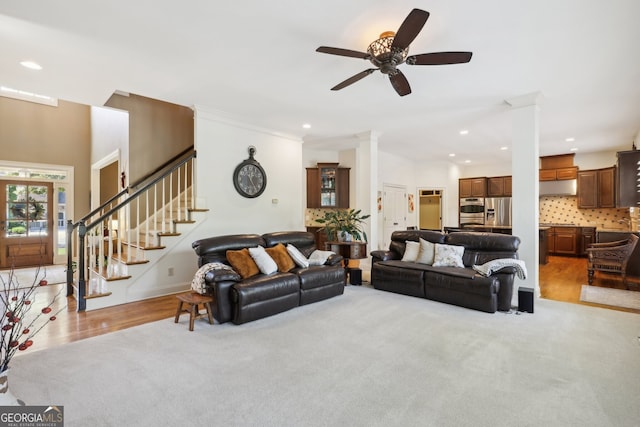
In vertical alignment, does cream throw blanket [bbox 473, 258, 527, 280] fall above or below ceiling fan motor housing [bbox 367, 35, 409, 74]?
below

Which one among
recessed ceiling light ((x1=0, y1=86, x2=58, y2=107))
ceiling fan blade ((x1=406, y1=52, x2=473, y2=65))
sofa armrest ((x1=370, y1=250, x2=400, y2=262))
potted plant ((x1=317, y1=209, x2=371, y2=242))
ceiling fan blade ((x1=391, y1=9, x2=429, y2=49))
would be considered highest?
recessed ceiling light ((x1=0, y1=86, x2=58, y2=107))

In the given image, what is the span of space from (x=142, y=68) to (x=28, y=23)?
967 millimetres

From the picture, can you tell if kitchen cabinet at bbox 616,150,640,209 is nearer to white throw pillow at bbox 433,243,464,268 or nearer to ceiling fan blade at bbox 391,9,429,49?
white throw pillow at bbox 433,243,464,268

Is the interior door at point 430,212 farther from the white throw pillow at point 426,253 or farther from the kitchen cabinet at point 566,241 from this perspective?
the white throw pillow at point 426,253

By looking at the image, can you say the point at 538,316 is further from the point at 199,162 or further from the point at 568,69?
the point at 199,162

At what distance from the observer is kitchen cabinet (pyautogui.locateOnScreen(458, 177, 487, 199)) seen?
9484 millimetres

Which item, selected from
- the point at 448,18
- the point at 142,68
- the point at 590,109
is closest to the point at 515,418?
the point at 448,18

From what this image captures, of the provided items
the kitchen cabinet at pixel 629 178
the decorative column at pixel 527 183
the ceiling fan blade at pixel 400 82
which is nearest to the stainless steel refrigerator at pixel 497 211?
the kitchen cabinet at pixel 629 178

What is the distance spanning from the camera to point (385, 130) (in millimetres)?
6094

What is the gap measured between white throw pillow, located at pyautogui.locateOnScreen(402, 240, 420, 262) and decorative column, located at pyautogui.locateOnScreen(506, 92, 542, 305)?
1330mm

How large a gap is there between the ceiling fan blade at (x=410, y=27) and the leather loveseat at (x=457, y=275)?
110 inches

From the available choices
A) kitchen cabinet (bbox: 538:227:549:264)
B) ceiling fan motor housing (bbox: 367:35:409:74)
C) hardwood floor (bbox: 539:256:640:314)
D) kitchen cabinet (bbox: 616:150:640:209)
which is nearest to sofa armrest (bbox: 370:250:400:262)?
hardwood floor (bbox: 539:256:640:314)

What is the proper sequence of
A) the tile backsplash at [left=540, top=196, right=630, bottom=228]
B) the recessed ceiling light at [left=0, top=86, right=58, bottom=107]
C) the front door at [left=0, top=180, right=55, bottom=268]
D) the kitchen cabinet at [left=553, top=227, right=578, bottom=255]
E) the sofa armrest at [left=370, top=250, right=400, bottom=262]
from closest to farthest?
1. the sofa armrest at [left=370, top=250, right=400, bottom=262]
2. the recessed ceiling light at [left=0, top=86, right=58, bottom=107]
3. the front door at [left=0, top=180, right=55, bottom=268]
4. the tile backsplash at [left=540, top=196, right=630, bottom=228]
5. the kitchen cabinet at [left=553, top=227, right=578, bottom=255]

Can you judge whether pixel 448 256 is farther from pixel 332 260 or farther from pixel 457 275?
pixel 332 260
